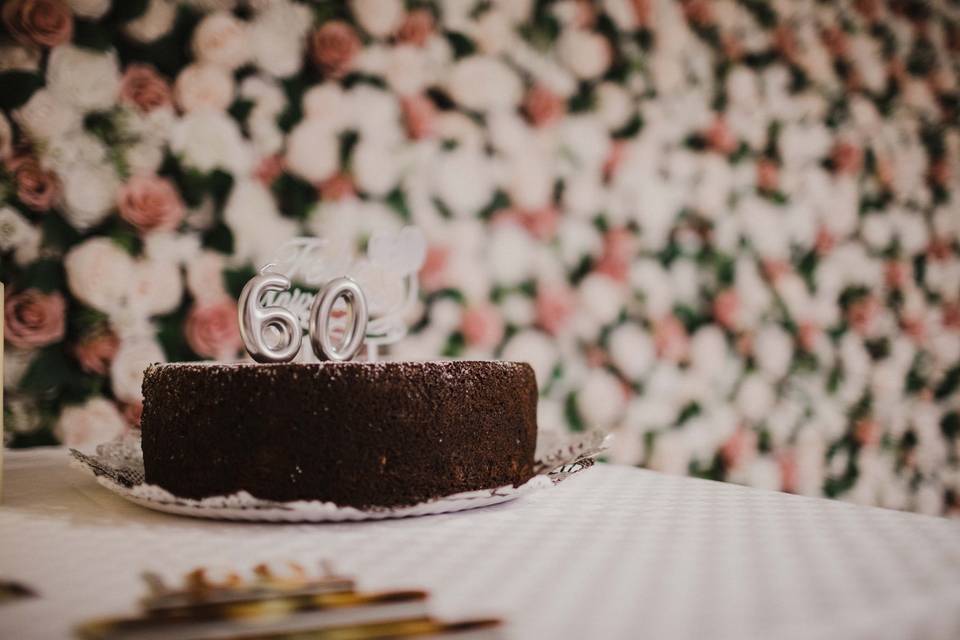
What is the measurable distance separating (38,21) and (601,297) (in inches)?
50.4

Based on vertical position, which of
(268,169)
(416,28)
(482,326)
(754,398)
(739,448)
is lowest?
(739,448)

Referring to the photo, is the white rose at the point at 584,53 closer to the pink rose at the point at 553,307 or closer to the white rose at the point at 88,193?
the pink rose at the point at 553,307

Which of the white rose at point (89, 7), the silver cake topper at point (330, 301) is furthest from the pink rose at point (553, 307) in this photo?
the white rose at point (89, 7)

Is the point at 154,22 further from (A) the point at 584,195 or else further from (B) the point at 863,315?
(B) the point at 863,315

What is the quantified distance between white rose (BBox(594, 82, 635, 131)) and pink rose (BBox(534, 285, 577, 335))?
1.51ft

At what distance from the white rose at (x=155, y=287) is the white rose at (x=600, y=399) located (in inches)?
36.7

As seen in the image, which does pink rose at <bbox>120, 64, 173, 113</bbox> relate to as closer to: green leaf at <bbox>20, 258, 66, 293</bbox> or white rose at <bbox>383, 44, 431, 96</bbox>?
green leaf at <bbox>20, 258, 66, 293</bbox>

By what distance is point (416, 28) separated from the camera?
161cm

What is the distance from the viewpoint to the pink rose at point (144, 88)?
132cm

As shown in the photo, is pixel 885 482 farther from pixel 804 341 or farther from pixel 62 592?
pixel 62 592

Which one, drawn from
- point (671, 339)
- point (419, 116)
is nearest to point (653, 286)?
point (671, 339)

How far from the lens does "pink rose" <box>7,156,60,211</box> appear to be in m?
1.24

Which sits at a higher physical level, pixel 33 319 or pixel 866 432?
pixel 33 319

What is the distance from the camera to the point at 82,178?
Answer: 4.22ft
